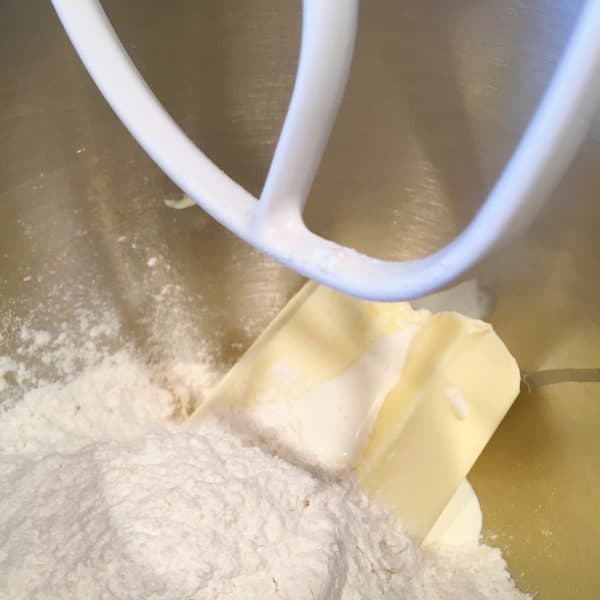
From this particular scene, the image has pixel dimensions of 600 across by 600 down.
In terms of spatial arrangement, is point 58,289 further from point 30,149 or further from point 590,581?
point 590,581

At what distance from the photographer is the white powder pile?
608 millimetres

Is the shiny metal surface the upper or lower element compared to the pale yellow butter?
upper

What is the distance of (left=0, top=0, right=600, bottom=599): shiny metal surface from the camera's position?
2.34 feet

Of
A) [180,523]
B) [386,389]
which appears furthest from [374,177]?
[180,523]

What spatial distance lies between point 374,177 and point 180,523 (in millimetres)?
425

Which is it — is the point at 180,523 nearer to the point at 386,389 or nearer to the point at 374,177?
the point at 386,389

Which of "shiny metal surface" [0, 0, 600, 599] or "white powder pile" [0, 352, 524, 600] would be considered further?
"shiny metal surface" [0, 0, 600, 599]

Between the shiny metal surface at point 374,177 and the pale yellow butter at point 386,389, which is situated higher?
the shiny metal surface at point 374,177

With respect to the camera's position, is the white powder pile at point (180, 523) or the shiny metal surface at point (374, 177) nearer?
the white powder pile at point (180, 523)

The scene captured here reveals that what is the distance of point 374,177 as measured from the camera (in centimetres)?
83

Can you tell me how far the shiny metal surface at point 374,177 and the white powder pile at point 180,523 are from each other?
0.32 ft

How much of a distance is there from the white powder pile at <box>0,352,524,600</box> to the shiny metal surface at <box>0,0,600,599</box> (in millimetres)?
97

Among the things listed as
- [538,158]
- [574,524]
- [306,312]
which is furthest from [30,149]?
[574,524]

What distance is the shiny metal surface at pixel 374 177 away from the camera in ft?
2.34
